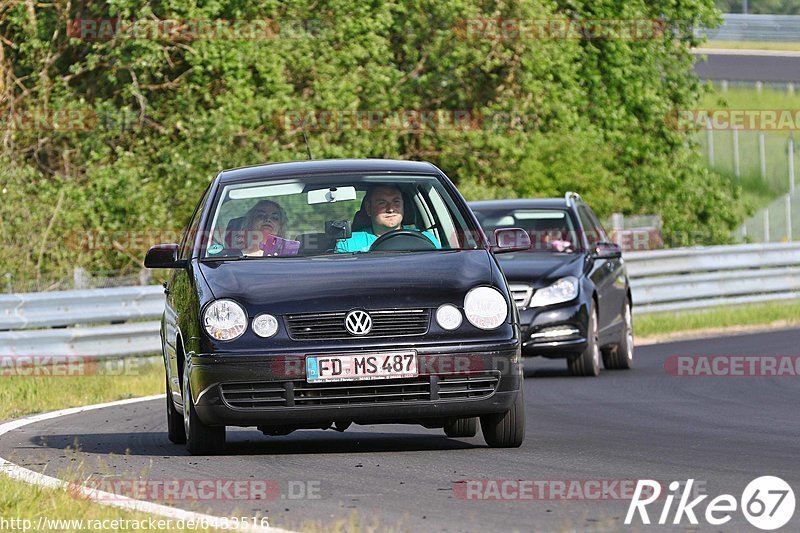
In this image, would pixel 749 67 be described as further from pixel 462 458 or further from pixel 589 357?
pixel 462 458

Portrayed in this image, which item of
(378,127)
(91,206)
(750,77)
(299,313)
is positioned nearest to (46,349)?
(299,313)

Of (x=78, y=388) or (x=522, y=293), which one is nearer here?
(x=78, y=388)

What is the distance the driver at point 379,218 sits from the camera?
10.0 metres

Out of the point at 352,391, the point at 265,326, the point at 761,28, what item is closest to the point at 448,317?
the point at 352,391

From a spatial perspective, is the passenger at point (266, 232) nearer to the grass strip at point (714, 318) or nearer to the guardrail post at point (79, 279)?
the guardrail post at point (79, 279)

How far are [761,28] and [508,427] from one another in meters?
70.0

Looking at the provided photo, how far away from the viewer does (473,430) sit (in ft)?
33.8

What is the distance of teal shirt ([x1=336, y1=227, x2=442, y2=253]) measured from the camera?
394 inches

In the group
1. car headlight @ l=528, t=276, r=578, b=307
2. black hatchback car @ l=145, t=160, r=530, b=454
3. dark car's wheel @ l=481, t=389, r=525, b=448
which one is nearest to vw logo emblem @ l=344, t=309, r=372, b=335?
black hatchback car @ l=145, t=160, r=530, b=454

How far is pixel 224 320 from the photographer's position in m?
9.09

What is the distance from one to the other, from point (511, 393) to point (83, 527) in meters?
3.09

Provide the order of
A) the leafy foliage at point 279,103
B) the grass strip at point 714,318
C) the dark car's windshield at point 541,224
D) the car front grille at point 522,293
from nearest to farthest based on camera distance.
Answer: the car front grille at point 522,293
the dark car's windshield at point 541,224
the grass strip at point 714,318
the leafy foliage at point 279,103

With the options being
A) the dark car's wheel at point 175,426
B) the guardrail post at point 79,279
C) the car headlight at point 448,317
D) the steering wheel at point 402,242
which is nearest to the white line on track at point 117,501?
the dark car's wheel at point 175,426

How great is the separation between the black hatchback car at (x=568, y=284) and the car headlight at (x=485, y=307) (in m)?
6.80
